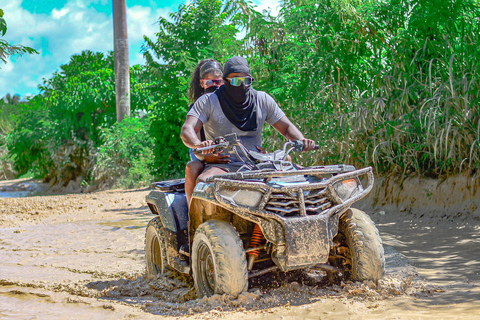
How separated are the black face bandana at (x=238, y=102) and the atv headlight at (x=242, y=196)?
838 mm

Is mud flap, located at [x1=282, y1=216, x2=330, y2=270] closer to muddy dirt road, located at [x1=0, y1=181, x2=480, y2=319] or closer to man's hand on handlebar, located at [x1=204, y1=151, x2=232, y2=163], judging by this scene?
muddy dirt road, located at [x1=0, y1=181, x2=480, y2=319]

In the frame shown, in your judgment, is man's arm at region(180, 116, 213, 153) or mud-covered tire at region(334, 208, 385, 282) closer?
mud-covered tire at region(334, 208, 385, 282)

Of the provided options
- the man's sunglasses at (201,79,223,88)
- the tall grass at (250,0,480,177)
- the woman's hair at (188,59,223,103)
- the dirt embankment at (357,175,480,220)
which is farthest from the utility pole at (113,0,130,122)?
the man's sunglasses at (201,79,223,88)

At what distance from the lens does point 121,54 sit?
17.5 m

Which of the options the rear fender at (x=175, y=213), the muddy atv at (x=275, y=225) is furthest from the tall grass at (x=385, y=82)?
the rear fender at (x=175, y=213)

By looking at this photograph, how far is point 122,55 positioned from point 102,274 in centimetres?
1330

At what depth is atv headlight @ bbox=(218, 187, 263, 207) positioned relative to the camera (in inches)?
131

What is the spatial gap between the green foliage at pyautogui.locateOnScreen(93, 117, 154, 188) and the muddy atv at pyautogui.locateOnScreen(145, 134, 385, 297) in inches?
516

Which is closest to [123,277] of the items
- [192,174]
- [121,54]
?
[192,174]

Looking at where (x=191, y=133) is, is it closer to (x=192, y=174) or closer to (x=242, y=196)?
(x=192, y=174)

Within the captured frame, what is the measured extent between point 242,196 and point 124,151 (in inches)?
563

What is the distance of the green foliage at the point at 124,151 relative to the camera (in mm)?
→ 16984

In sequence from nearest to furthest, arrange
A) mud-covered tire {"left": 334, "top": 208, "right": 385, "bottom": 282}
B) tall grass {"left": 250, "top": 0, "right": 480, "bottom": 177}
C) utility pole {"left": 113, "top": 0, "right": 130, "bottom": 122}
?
mud-covered tire {"left": 334, "top": 208, "right": 385, "bottom": 282} < tall grass {"left": 250, "top": 0, "right": 480, "bottom": 177} < utility pole {"left": 113, "top": 0, "right": 130, "bottom": 122}

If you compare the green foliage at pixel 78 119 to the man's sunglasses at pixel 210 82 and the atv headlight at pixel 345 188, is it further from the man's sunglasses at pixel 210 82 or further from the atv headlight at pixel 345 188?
the atv headlight at pixel 345 188
